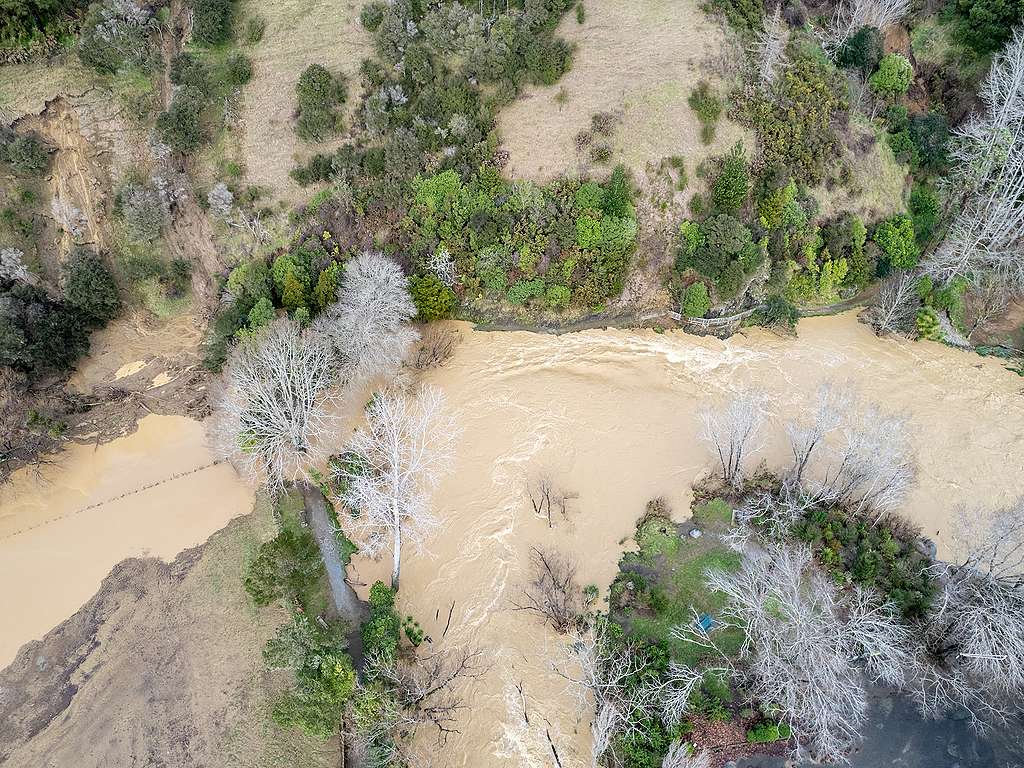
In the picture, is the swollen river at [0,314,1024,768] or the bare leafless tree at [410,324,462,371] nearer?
the swollen river at [0,314,1024,768]

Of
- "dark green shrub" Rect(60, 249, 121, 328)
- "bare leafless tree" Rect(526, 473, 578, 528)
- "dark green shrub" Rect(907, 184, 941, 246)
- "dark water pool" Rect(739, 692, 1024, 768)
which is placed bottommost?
Answer: "dark water pool" Rect(739, 692, 1024, 768)

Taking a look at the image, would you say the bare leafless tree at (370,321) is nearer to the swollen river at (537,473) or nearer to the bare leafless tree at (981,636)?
the swollen river at (537,473)

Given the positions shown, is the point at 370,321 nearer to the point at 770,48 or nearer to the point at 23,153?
the point at 23,153

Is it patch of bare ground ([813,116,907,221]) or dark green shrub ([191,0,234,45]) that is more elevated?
dark green shrub ([191,0,234,45])

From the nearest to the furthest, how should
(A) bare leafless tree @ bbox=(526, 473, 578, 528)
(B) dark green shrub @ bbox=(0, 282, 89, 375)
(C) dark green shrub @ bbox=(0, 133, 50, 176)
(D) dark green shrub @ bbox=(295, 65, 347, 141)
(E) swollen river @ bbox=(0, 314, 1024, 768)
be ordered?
(E) swollen river @ bbox=(0, 314, 1024, 768)
(A) bare leafless tree @ bbox=(526, 473, 578, 528)
(B) dark green shrub @ bbox=(0, 282, 89, 375)
(C) dark green shrub @ bbox=(0, 133, 50, 176)
(D) dark green shrub @ bbox=(295, 65, 347, 141)

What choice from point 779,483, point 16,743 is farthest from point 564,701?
point 16,743

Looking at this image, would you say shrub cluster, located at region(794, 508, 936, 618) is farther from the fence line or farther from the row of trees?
the fence line

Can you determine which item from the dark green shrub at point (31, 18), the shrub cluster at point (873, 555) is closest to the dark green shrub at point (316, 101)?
the dark green shrub at point (31, 18)

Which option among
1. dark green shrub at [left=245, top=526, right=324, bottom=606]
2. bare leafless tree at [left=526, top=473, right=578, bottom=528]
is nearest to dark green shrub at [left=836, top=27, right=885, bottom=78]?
bare leafless tree at [left=526, top=473, right=578, bottom=528]
